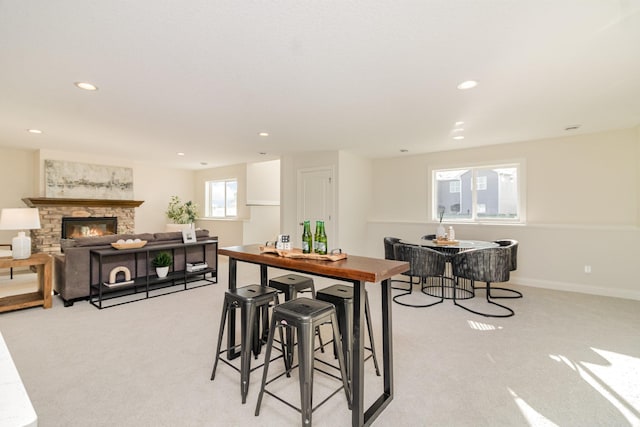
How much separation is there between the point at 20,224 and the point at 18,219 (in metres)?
0.07

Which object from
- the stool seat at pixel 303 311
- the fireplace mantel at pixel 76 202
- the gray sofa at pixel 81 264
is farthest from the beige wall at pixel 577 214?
the fireplace mantel at pixel 76 202

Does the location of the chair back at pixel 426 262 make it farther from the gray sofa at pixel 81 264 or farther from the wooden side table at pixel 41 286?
the wooden side table at pixel 41 286

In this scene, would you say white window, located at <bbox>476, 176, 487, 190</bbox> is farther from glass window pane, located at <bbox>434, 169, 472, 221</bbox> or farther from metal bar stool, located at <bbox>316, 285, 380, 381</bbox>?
metal bar stool, located at <bbox>316, 285, 380, 381</bbox>

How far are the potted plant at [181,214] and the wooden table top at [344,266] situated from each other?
21.7 ft

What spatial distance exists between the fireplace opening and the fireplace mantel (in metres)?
0.31

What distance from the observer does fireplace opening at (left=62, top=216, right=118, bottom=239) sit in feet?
20.8

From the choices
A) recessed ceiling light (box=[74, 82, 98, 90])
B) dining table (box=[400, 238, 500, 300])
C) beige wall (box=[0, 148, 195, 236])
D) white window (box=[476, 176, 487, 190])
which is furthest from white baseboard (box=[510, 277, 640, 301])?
beige wall (box=[0, 148, 195, 236])

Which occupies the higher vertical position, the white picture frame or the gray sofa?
the white picture frame

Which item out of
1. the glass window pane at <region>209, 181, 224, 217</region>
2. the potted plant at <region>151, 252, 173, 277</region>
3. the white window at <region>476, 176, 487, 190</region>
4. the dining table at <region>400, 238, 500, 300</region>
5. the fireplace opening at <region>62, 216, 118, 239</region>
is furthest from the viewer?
the glass window pane at <region>209, 181, 224, 217</region>

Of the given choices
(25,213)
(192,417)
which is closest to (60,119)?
(25,213)

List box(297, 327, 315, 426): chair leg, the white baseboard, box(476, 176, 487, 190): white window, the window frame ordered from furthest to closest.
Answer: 1. box(476, 176, 487, 190): white window
2. the window frame
3. the white baseboard
4. box(297, 327, 315, 426): chair leg

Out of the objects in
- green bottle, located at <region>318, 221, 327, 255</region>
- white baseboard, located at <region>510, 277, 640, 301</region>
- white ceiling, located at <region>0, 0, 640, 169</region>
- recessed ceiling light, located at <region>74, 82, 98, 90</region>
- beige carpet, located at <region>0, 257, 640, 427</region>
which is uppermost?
recessed ceiling light, located at <region>74, 82, 98, 90</region>

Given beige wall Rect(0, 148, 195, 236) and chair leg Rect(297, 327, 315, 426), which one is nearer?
chair leg Rect(297, 327, 315, 426)

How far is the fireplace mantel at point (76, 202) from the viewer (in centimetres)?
598
